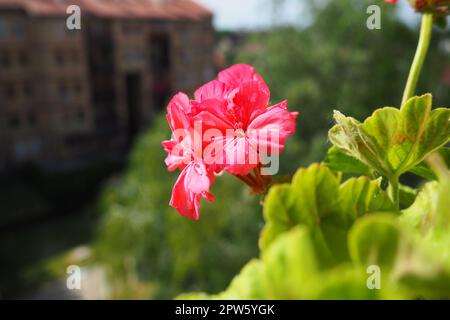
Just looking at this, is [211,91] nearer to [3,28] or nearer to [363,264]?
[363,264]

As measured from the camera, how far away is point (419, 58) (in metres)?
0.30

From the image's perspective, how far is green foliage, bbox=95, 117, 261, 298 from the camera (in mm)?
4059

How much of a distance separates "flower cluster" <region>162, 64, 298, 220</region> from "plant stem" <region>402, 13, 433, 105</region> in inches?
3.3

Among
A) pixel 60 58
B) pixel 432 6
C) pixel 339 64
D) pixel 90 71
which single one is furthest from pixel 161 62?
pixel 432 6

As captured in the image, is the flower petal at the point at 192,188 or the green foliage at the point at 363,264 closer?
the green foliage at the point at 363,264

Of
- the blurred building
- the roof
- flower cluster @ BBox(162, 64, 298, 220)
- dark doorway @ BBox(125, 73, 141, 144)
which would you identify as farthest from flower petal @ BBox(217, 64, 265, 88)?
dark doorway @ BBox(125, 73, 141, 144)

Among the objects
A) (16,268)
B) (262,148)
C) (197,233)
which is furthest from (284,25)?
(262,148)

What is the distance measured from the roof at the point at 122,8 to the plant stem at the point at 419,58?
25.5 ft

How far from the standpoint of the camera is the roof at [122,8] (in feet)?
25.5

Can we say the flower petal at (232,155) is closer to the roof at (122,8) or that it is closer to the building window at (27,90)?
the roof at (122,8)

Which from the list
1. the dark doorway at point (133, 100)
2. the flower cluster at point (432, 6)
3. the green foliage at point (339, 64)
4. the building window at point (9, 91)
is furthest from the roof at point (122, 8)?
the flower cluster at point (432, 6)

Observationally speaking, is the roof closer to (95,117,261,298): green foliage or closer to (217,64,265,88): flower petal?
(95,117,261,298): green foliage
